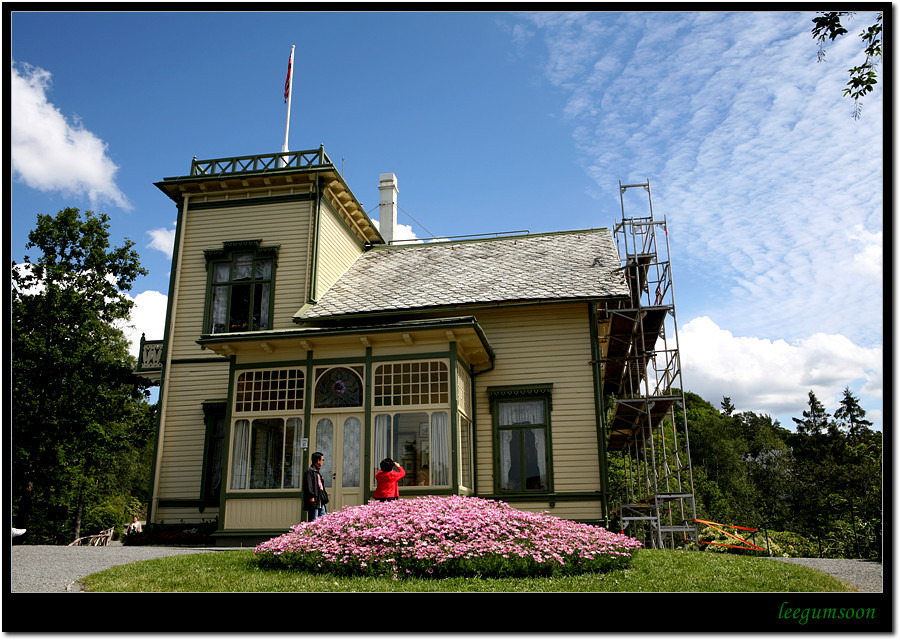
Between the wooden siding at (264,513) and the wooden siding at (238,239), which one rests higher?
the wooden siding at (238,239)

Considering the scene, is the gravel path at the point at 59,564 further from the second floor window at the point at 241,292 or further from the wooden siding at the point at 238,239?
the second floor window at the point at 241,292

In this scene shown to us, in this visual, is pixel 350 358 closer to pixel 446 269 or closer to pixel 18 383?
pixel 446 269

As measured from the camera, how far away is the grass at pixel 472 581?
22.6ft

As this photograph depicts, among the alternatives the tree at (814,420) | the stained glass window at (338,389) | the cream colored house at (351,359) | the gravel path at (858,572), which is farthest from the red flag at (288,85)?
the tree at (814,420)

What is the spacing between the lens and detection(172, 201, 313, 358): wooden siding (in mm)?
16078

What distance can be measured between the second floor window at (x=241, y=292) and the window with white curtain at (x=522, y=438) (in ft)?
19.2

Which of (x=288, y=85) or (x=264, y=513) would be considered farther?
(x=288, y=85)

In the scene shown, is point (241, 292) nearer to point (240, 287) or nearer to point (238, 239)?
point (240, 287)

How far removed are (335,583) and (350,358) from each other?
6.55 m

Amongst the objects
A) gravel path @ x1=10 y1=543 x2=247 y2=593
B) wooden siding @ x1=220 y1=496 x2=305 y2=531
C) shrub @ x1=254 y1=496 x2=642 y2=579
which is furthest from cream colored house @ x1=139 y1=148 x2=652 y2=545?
shrub @ x1=254 y1=496 x2=642 y2=579

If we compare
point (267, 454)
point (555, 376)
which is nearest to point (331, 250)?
point (267, 454)

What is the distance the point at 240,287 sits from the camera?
16453mm

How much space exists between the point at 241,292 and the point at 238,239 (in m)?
1.35

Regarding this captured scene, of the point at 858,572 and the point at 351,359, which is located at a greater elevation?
the point at 351,359
